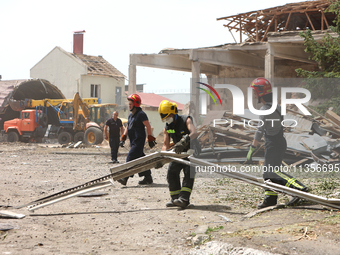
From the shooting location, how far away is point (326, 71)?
37.9ft

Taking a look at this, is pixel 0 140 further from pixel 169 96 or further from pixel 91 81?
pixel 169 96

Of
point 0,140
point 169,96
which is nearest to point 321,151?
point 0,140

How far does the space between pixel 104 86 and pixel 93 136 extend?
15.8 metres

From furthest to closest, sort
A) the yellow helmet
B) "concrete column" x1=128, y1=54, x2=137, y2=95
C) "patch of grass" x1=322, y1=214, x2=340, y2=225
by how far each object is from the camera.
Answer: "concrete column" x1=128, y1=54, x2=137, y2=95 → the yellow helmet → "patch of grass" x1=322, y1=214, x2=340, y2=225

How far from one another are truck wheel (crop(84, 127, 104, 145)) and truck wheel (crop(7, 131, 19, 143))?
6.81 meters

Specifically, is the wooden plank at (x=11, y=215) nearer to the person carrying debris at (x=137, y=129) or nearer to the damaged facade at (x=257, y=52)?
the person carrying debris at (x=137, y=129)

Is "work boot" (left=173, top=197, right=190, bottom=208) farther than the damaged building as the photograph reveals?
No

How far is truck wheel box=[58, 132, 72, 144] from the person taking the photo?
2469cm

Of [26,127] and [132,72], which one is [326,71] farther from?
[26,127]

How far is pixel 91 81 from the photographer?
37.4 metres

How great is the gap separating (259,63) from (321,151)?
11.6 m

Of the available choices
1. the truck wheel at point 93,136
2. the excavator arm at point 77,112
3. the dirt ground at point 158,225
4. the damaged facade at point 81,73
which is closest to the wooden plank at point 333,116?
the dirt ground at point 158,225

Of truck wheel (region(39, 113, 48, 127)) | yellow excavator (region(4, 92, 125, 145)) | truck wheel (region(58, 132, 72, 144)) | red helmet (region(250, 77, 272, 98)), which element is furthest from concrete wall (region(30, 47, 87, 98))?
red helmet (region(250, 77, 272, 98))

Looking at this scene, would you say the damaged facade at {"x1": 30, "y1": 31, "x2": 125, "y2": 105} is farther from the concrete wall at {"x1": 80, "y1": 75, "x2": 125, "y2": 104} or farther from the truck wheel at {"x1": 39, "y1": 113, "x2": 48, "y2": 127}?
the truck wheel at {"x1": 39, "y1": 113, "x2": 48, "y2": 127}
